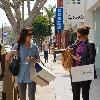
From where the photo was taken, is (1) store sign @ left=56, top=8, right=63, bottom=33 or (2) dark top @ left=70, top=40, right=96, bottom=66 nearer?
(2) dark top @ left=70, top=40, right=96, bottom=66

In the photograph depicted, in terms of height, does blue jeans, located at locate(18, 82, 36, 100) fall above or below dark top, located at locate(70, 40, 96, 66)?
below

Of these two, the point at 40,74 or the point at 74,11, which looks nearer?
the point at 40,74

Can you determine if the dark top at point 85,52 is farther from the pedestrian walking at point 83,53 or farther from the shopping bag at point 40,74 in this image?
the shopping bag at point 40,74

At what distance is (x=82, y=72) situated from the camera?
8.15m

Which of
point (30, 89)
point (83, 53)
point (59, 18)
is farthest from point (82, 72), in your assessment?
point (59, 18)

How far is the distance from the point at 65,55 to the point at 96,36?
1246cm

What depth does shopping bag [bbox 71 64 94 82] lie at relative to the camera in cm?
805

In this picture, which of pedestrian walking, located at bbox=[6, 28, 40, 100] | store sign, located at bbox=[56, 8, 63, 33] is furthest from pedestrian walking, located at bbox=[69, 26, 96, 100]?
store sign, located at bbox=[56, 8, 63, 33]

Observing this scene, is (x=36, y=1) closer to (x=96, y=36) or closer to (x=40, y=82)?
(x=96, y=36)

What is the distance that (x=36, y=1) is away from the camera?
84.5 feet

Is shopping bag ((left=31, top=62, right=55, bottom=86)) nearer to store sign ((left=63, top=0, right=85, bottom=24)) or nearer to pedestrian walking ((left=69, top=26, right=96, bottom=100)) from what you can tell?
pedestrian walking ((left=69, top=26, right=96, bottom=100))

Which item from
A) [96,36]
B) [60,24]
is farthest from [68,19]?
[60,24]

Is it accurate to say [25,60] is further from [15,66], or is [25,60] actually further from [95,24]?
[95,24]

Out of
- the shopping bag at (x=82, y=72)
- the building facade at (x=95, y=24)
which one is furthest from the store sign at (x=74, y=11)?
the shopping bag at (x=82, y=72)
